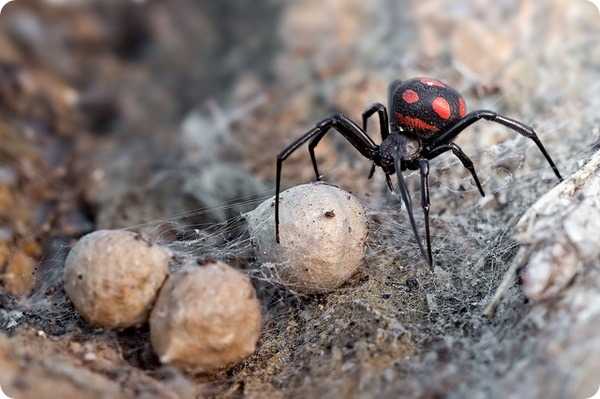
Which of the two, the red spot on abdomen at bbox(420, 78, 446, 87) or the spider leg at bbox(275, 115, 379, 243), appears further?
the red spot on abdomen at bbox(420, 78, 446, 87)

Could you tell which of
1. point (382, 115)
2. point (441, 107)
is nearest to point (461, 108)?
point (441, 107)

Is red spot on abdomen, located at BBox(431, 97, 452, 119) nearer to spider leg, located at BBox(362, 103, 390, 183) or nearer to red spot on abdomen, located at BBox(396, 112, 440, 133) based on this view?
red spot on abdomen, located at BBox(396, 112, 440, 133)

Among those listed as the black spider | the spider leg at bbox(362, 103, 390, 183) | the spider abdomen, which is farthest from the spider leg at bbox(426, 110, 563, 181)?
the spider leg at bbox(362, 103, 390, 183)

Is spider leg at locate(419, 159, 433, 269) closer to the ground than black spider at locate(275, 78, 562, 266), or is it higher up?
closer to the ground

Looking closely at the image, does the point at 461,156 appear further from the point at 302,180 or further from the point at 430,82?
the point at 302,180

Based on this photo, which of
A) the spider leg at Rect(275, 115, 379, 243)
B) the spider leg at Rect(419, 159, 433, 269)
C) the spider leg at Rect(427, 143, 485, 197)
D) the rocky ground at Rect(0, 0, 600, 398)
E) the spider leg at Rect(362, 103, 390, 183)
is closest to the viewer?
the rocky ground at Rect(0, 0, 600, 398)

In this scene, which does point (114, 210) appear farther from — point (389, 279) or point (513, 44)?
point (513, 44)
